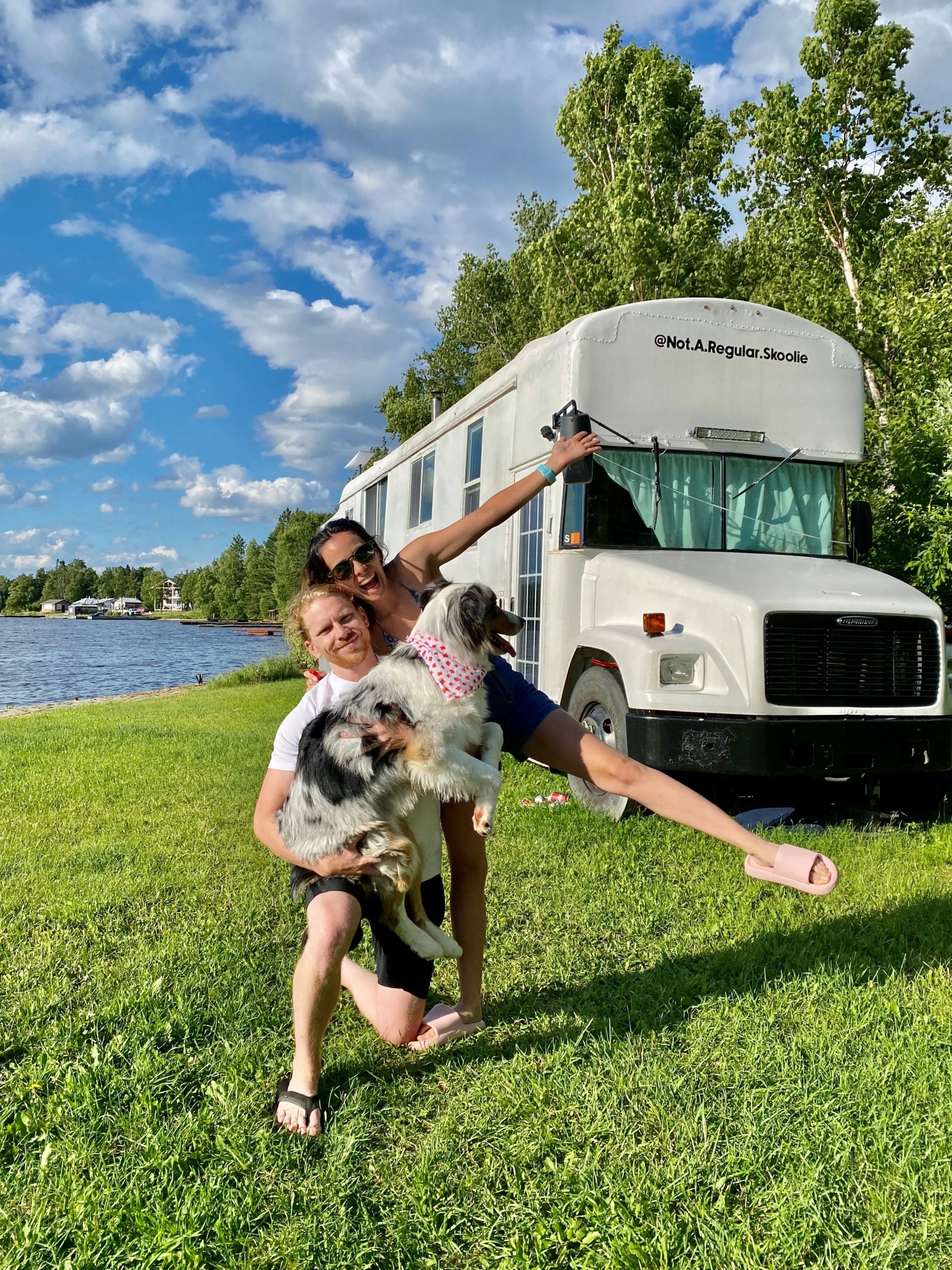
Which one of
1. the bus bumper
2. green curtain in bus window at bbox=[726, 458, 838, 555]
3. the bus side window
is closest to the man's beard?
the bus bumper

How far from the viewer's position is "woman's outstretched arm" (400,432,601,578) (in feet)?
11.0

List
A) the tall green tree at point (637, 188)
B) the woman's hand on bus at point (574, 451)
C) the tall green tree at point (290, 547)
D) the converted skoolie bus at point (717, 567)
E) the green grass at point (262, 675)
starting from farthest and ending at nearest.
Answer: the tall green tree at point (290, 547) < the green grass at point (262, 675) < the tall green tree at point (637, 188) < the converted skoolie bus at point (717, 567) < the woman's hand on bus at point (574, 451)

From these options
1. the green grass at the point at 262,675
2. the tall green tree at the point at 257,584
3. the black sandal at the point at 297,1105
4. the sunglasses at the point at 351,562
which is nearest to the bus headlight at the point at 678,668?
the sunglasses at the point at 351,562

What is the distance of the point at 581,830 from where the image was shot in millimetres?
5996

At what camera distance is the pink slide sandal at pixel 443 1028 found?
3.16m

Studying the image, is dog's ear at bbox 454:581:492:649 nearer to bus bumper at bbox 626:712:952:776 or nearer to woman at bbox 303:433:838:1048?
woman at bbox 303:433:838:1048

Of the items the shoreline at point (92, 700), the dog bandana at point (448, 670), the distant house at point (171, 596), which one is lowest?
the shoreline at point (92, 700)

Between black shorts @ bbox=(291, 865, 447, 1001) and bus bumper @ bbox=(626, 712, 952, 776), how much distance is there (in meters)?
2.79

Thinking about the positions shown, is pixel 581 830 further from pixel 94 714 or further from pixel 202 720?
pixel 94 714

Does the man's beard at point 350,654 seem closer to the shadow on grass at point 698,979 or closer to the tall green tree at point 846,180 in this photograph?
the shadow on grass at point 698,979

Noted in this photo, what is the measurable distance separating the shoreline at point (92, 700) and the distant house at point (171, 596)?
12777 centimetres

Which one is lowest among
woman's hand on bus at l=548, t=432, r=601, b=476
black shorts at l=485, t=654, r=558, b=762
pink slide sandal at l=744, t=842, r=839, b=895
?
pink slide sandal at l=744, t=842, r=839, b=895

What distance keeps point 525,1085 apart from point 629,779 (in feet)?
3.52

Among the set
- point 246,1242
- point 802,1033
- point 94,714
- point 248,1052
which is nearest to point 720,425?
point 802,1033
